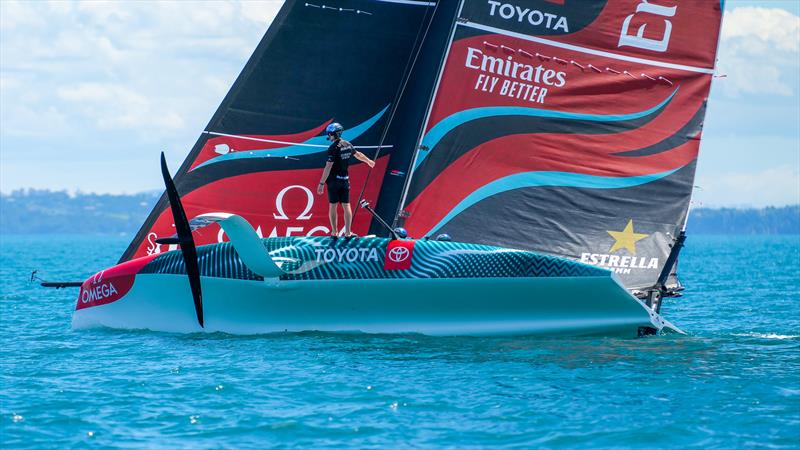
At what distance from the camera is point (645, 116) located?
16.2m

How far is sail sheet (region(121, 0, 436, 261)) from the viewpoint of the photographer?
16.1 meters

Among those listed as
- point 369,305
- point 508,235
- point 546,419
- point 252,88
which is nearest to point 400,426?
point 546,419

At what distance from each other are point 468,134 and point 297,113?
7.82 feet

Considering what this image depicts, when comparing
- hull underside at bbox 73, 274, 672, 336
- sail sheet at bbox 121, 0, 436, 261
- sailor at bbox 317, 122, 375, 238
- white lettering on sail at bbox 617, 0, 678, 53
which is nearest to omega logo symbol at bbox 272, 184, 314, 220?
sail sheet at bbox 121, 0, 436, 261

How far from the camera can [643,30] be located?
52.3 feet

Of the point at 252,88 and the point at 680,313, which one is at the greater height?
the point at 252,88

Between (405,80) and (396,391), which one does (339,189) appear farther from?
(396,391)

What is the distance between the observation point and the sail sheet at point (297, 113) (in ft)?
52.8

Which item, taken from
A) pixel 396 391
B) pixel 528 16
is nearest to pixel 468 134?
pixel 528 16

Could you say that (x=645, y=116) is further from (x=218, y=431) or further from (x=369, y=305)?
(x=218, y=431)

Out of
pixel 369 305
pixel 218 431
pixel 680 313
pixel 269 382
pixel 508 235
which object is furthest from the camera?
pixel 680 313

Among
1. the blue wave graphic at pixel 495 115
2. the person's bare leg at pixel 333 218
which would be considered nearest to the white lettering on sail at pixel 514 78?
the blue wave graphic at pixel 495 115

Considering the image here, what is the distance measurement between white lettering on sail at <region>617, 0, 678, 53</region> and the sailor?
4077 mm

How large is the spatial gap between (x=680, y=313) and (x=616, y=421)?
12414 mm
